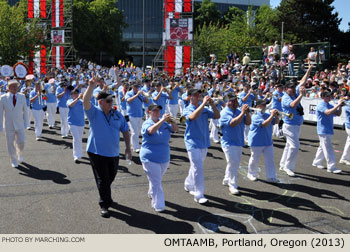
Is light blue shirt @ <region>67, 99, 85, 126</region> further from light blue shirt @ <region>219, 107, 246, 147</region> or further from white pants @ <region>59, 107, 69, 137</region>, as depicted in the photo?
light blue shirt @ <region>219, 107, 246, 147</region>

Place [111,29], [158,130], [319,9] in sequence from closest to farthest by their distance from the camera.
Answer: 1. [158,130]
2. [319,9]
3. [111,29]

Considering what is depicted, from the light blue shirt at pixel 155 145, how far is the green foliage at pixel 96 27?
187ft

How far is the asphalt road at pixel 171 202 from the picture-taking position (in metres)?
5.51

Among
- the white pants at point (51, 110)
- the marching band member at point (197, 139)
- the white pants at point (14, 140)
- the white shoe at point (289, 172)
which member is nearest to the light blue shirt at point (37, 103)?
the white pants at point (51, 110)

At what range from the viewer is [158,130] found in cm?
595

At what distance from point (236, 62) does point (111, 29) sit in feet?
127

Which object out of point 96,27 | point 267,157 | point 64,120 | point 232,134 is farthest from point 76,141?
point 96,27

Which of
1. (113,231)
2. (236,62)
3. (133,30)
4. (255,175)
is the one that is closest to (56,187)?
(113,231)

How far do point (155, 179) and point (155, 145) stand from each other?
0.57 m

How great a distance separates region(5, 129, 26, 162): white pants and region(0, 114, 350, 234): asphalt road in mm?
337

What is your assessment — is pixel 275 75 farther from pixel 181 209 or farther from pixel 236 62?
pixel 181 209

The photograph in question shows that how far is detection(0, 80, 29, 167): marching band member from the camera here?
8.59m

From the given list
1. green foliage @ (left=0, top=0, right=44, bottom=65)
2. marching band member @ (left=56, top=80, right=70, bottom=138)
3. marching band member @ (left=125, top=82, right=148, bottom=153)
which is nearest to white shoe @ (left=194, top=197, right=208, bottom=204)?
marching band member @ (left=125, top=82, right=148, bottom=153)

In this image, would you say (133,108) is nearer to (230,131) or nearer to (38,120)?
(230,131)
